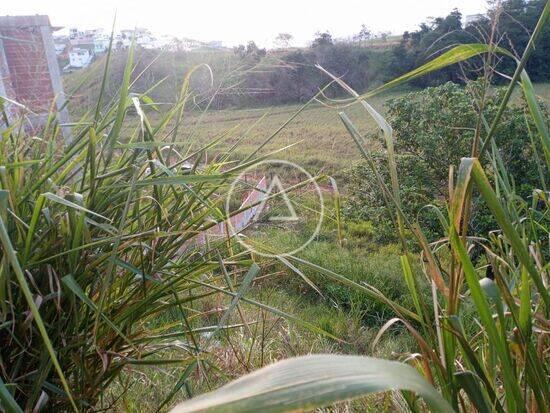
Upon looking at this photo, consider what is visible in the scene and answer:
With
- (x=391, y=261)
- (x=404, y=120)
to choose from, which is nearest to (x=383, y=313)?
(x=391, y=261)

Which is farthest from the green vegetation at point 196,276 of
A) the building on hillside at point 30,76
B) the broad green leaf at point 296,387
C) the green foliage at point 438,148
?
the green foliage at point 438,148

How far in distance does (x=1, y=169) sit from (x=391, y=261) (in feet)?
11.5

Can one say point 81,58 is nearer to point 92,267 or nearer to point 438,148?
point 92,267

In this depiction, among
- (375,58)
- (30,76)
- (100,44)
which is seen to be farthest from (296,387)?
(375,58)

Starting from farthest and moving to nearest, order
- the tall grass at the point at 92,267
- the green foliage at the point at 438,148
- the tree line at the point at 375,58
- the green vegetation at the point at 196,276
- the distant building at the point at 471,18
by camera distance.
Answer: the green foliage at the point at 438,148
the distant building at the point at 471,18
the tree line at the point at 375,58
the tall grass at the point at 92,267
the green vegetation at the point at 196,276

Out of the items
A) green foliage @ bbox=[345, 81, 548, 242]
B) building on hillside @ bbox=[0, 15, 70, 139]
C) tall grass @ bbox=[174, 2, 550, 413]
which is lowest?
green foliage @ bbox=[345, 81, 548, 242]

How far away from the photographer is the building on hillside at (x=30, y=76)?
144 centimetres

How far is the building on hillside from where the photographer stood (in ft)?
4.73

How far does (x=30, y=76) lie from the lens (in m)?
2.18

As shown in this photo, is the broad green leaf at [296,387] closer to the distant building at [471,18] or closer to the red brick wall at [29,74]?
the red brick wall at [29,74]

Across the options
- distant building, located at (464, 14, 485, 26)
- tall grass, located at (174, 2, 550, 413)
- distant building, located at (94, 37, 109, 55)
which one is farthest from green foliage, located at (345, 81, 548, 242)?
tall grass, located at (174, 2, 550, 413)

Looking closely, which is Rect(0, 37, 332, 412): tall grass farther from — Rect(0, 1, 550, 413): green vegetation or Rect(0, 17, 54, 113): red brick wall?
Rect(0, 17, 54, 113): red brick wall

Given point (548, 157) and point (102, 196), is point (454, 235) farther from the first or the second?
point (102, 196)

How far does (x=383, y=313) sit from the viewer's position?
9.29 feet
